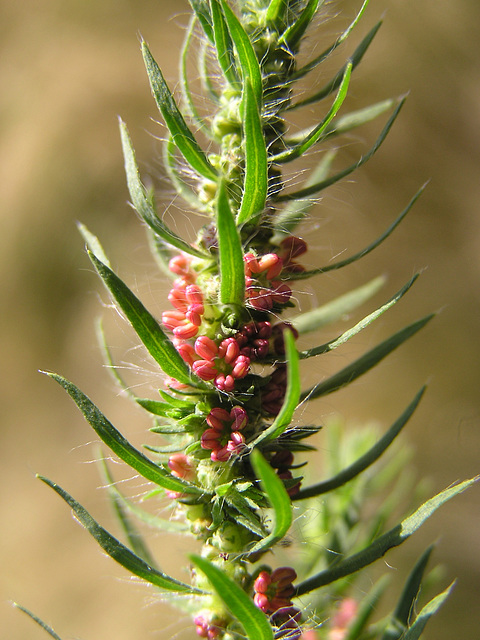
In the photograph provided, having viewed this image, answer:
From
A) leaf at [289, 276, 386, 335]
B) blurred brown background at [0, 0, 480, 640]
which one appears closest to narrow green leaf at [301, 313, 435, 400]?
leaf at [289, 276, 386, 335]

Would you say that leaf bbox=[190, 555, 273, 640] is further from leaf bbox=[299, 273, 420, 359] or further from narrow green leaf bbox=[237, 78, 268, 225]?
narrow green leaf bbox=[237, 78, 268, 225]

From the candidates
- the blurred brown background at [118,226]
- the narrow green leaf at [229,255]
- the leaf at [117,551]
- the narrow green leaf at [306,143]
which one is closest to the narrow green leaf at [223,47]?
the narrow green leaf at [306,143]

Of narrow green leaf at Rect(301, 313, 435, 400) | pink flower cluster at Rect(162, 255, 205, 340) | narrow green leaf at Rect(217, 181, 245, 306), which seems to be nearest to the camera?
narrow green leaf at Rect(217, 181, 245, 306)

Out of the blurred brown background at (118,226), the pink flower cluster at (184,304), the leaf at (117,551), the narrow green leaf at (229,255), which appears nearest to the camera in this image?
the narrow green leaf at (229,255)

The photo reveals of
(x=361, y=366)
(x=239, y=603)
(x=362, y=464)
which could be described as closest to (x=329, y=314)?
(x=361, y=366)

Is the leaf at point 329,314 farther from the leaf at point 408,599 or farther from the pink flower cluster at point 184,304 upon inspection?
the leaf at point 408,599

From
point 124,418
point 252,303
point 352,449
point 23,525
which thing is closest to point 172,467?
point 252,303
